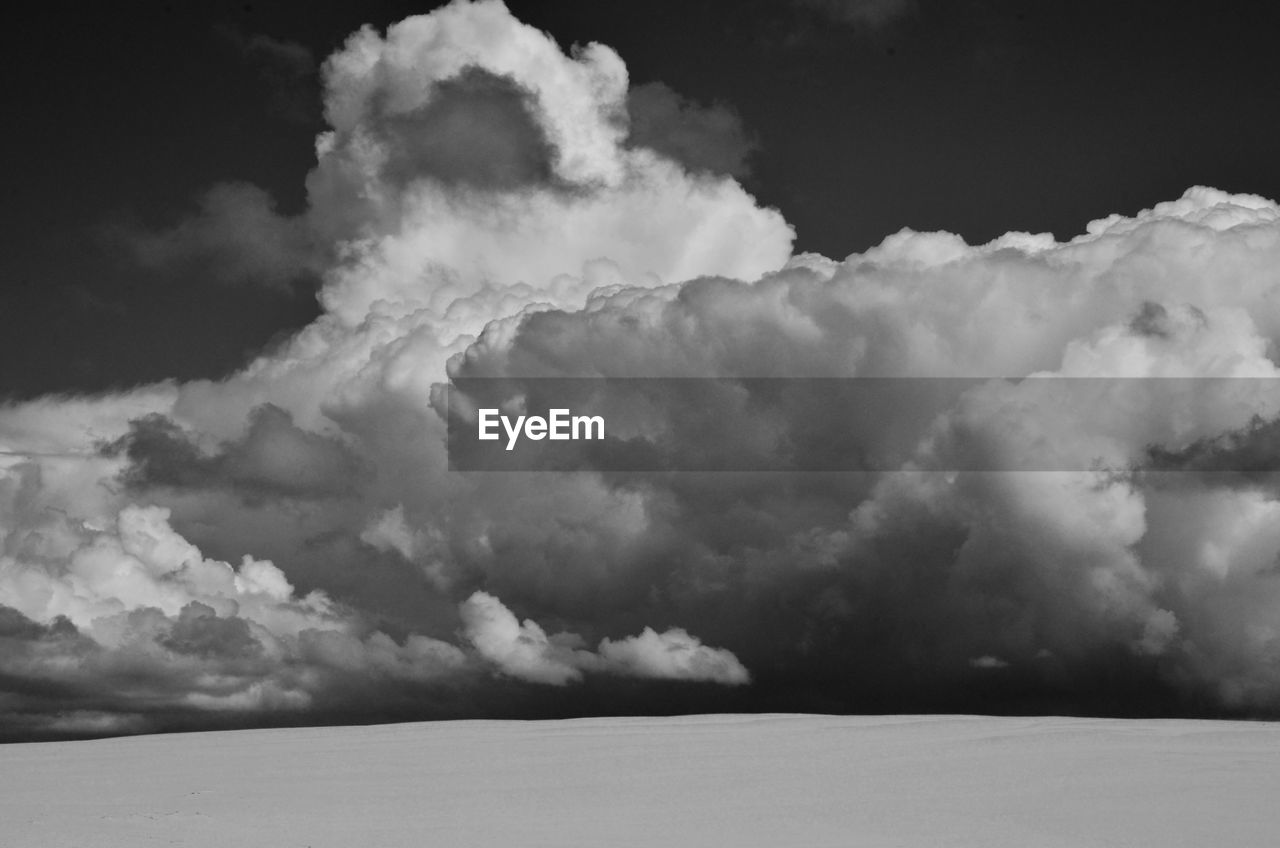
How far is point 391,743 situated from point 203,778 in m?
9.58

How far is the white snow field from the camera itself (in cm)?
2330

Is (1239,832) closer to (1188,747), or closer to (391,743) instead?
(1188,747)

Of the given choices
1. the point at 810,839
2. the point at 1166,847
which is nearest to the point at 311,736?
the point at 810,839

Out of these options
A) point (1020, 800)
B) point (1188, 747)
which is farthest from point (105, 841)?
point (1188, 747)

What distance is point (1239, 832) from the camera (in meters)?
22.8

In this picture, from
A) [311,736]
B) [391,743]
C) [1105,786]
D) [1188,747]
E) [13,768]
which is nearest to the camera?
[1105,786]

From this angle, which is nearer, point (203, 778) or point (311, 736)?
point (203, 778)

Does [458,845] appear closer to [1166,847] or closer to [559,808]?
[559,808]

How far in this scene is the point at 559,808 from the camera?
27.6m

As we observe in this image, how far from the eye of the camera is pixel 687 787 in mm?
31203

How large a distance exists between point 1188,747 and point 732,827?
16.4 meters

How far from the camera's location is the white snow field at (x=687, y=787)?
2330 centimetres

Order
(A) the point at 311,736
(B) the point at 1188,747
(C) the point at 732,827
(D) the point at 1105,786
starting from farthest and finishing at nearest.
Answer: (A) the point at 311,736 < (B) the point at 1188,747 < (D) the point at 1105,786 < (C) the point at 732,827

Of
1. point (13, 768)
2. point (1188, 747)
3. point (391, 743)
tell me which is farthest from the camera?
point (391, 743)
